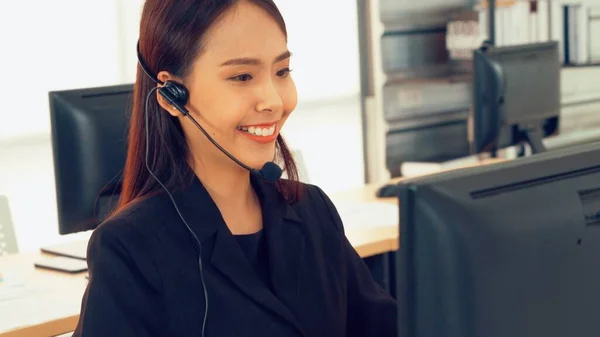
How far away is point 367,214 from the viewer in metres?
2.84

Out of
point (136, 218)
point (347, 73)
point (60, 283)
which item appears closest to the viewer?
point (136, 218)

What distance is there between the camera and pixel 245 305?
4.46 ft

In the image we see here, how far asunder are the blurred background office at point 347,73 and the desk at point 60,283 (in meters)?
1.17

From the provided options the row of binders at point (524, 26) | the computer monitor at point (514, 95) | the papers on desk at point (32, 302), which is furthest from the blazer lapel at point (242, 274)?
the row of binders at point (524, 26)

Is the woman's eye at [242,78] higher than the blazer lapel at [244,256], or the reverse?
the woman's eye at [242,78]

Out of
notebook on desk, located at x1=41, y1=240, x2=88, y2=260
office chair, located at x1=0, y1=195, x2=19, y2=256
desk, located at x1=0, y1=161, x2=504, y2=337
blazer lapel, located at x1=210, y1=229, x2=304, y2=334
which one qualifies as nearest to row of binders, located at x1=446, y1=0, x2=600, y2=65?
desk, located at x1=0, y1=161, x2=504, y2=337

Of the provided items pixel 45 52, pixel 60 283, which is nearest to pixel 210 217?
pixel 60 283

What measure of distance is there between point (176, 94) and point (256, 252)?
27 centimetres

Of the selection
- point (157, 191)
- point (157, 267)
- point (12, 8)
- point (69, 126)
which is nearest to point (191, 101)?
point (157, 191)

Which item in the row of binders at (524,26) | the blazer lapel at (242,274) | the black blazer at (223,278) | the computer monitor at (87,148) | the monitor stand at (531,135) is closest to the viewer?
the black blazer at (223,278)

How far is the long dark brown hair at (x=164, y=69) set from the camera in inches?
54.1

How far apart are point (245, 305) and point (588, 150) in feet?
2.13

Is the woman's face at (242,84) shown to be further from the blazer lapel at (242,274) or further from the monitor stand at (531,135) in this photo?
the monitor stand at (531,135)

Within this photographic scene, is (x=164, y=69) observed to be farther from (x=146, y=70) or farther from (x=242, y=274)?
(x=242, y=274)
